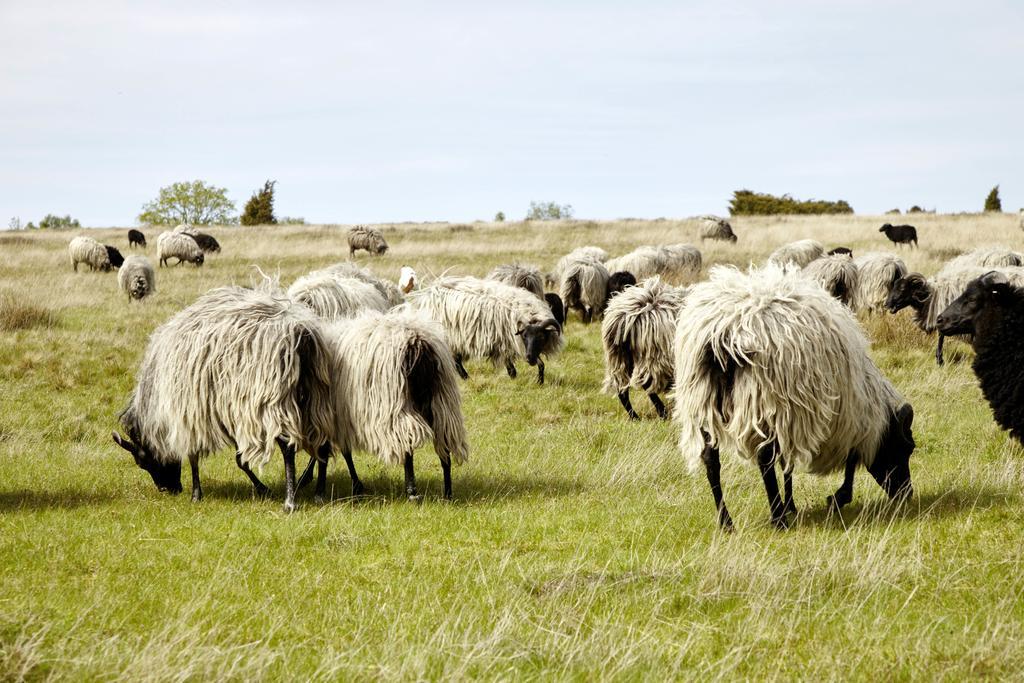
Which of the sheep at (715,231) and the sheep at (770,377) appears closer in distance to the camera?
the sheep at (770,377)

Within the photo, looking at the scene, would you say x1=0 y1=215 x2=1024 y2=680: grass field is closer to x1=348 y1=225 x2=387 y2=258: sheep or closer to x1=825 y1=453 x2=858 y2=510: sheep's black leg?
x1=825 y1=453 x2=858 y2=510: sheep's black leg

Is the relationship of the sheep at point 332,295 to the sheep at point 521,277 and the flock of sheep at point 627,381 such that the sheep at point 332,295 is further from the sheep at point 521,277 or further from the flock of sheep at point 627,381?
the sheep at point 521,277

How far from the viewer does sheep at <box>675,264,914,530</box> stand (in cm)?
655

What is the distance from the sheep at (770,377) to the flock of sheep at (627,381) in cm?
1

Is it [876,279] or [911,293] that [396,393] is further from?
[876,279]

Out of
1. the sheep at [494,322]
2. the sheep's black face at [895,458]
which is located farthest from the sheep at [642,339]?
the sheep's black face at [895,458]

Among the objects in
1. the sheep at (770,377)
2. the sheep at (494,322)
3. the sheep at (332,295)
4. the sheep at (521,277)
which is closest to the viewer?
the sheep at (770,377)

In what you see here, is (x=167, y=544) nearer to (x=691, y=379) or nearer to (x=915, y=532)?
(x=691, y=379)

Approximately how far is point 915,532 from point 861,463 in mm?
1315

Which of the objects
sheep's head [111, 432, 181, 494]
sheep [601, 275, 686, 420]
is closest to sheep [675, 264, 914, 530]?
sheep [601, 275, 686, 420]

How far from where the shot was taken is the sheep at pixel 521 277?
Result: 19547mm

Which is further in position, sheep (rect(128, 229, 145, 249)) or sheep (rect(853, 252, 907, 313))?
sheep (rect(128, 229, 145, 249))

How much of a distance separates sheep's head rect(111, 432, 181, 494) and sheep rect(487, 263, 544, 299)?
10.8 meters

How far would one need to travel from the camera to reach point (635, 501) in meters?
8.24
